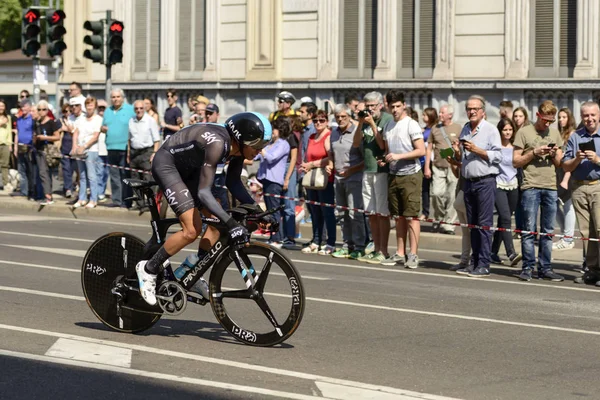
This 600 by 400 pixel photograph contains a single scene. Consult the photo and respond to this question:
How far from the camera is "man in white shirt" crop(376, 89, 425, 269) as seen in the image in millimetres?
15195

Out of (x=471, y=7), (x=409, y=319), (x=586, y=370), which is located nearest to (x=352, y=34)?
(x=471, y=7)

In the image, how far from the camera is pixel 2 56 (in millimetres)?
61125

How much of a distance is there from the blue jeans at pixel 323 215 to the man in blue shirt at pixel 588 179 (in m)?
3.55

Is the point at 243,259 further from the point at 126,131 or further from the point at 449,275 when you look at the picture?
the point at 126,131

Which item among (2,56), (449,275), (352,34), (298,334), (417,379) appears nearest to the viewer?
(417,379)

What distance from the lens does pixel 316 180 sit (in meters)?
17.0

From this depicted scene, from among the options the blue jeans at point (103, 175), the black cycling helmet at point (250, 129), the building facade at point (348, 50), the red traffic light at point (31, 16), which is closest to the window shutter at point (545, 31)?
the building facade at point (348, 50)

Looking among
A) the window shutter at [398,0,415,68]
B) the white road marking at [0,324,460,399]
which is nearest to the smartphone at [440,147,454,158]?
the white road marking at [0,324,460,399]

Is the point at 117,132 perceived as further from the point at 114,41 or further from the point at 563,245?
the point at 563,245

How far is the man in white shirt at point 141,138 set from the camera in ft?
71.0

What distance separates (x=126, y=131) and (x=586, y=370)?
1443 centimetres

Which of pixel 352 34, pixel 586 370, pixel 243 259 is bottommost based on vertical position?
pixel 586 370

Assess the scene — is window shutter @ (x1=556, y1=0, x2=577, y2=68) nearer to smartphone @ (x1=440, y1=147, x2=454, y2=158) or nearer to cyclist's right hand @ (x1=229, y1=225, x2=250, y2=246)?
smartphone @ (x1=440, y1=147, x2=454, y2=158)

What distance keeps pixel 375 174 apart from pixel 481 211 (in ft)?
5.48
